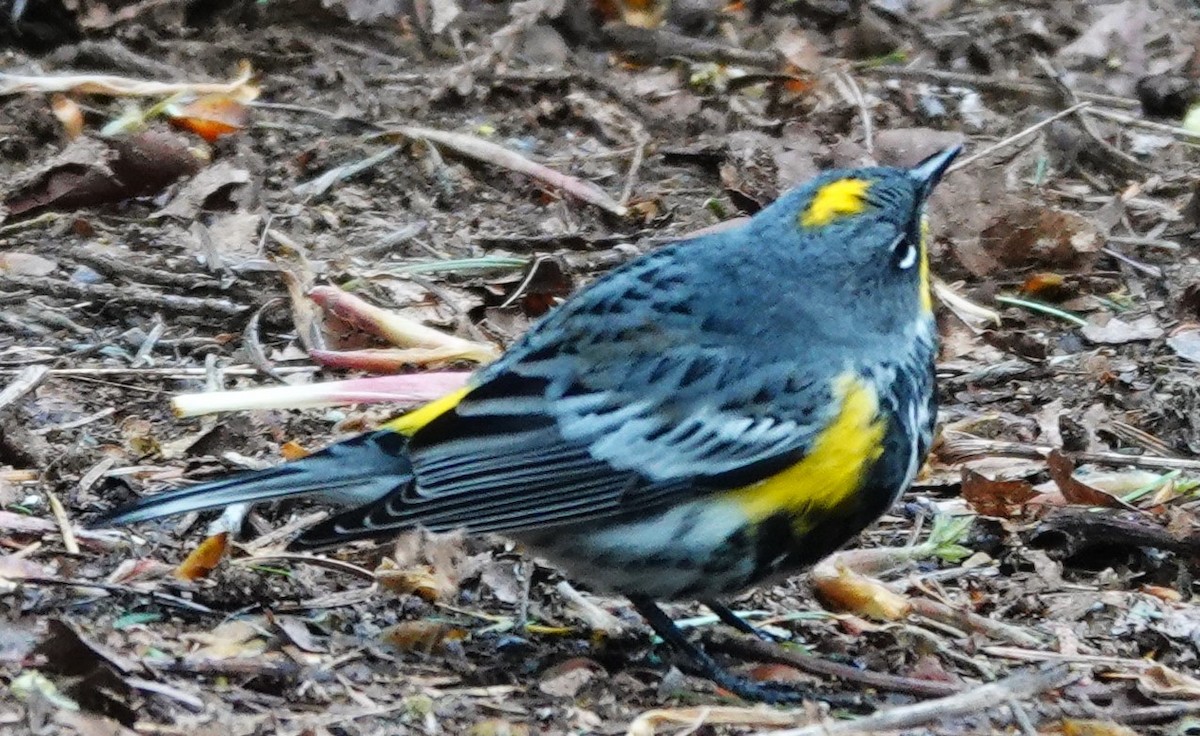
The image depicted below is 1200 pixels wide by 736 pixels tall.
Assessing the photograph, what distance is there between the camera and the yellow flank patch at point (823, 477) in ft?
13.6

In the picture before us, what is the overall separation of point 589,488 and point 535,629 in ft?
1.51

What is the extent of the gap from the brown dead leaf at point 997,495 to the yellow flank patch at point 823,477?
0.98 metres

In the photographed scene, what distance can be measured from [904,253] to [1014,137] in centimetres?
306

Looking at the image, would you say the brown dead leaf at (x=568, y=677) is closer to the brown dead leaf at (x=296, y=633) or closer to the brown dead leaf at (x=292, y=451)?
the brown dead leaf at (x=296, y=633)

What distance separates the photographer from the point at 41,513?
4.61m

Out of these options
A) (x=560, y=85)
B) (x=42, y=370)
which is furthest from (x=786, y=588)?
(x=560, y=85)

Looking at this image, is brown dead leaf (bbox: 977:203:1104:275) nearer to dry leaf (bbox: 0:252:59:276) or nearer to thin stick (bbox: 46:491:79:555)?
dry leaf (bbox: 0:252:59:276)

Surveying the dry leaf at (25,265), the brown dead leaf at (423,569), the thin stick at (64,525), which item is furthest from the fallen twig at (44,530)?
the dry leaf at (25,265)

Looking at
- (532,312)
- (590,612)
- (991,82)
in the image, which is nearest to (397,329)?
(532,312)

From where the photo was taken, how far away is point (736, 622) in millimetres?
4539

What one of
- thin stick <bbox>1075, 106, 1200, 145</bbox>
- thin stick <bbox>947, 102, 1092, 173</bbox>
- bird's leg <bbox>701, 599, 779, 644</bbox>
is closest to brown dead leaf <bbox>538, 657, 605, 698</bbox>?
bird's leg <bbox>701, 599, 779, 644</bbox>

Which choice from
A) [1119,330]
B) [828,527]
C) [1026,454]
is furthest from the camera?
[1119,330]

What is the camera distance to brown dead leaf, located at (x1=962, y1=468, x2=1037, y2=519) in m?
5.04

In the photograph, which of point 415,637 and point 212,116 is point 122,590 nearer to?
point 415,637
